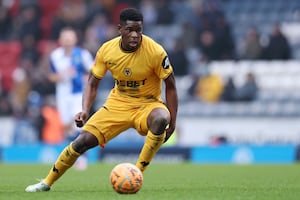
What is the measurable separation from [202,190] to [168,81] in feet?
4.11

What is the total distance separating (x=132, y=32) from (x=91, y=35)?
15.0m

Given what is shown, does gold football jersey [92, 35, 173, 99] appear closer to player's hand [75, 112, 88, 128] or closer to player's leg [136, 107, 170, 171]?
player's leg [136, 107, 170, 171]

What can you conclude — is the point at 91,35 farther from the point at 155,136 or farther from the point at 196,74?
the point at 155,136

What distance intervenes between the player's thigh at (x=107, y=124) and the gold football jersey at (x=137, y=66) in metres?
0.28

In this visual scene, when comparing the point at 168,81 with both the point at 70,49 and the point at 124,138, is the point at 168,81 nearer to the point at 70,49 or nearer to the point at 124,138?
the point at 70,49

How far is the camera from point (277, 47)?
22.4 meters

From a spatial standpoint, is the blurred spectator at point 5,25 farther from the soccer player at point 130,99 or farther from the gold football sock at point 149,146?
the gold football sock at point 149,146

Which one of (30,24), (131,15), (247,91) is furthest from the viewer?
(30,24)

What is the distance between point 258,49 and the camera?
22844mm

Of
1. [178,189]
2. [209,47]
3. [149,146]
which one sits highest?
[149,146]

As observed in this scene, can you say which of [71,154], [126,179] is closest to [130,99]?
[71,154]

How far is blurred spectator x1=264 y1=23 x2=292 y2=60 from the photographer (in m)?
22.1

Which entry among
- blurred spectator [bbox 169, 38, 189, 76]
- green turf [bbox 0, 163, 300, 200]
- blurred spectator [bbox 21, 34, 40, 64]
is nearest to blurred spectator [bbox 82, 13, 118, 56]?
blurred spectator [bbox 21, 34, 40, 64]

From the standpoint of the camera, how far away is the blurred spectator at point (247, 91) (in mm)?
21625
